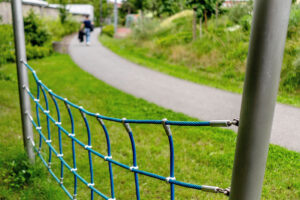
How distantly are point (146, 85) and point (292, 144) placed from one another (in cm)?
623

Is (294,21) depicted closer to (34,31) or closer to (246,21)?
(246,21)

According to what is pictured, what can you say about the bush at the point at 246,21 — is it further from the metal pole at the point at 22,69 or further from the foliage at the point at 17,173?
the foliage at the point at 17,173

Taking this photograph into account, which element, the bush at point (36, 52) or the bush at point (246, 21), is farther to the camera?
the bush at point (36, 52)

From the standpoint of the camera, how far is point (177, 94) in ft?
22.5

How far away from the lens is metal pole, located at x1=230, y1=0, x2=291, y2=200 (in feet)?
3.28

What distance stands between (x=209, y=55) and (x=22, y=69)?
6.95 feet

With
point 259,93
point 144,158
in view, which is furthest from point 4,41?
point 259,93

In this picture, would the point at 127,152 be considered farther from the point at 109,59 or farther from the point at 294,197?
the point at 109,59

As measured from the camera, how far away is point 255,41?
3.39ft

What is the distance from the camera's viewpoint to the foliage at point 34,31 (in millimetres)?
13364

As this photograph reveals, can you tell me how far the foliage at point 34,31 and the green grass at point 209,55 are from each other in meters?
3.22

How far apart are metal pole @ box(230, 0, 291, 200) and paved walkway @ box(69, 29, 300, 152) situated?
363mm

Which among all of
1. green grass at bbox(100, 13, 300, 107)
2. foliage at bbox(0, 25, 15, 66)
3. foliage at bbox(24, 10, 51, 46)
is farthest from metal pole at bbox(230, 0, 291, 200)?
foliage at bbox(24, 10, 51, 46)

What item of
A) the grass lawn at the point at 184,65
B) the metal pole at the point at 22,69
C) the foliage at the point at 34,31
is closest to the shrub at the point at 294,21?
the grass lawn at the point at 184,65
